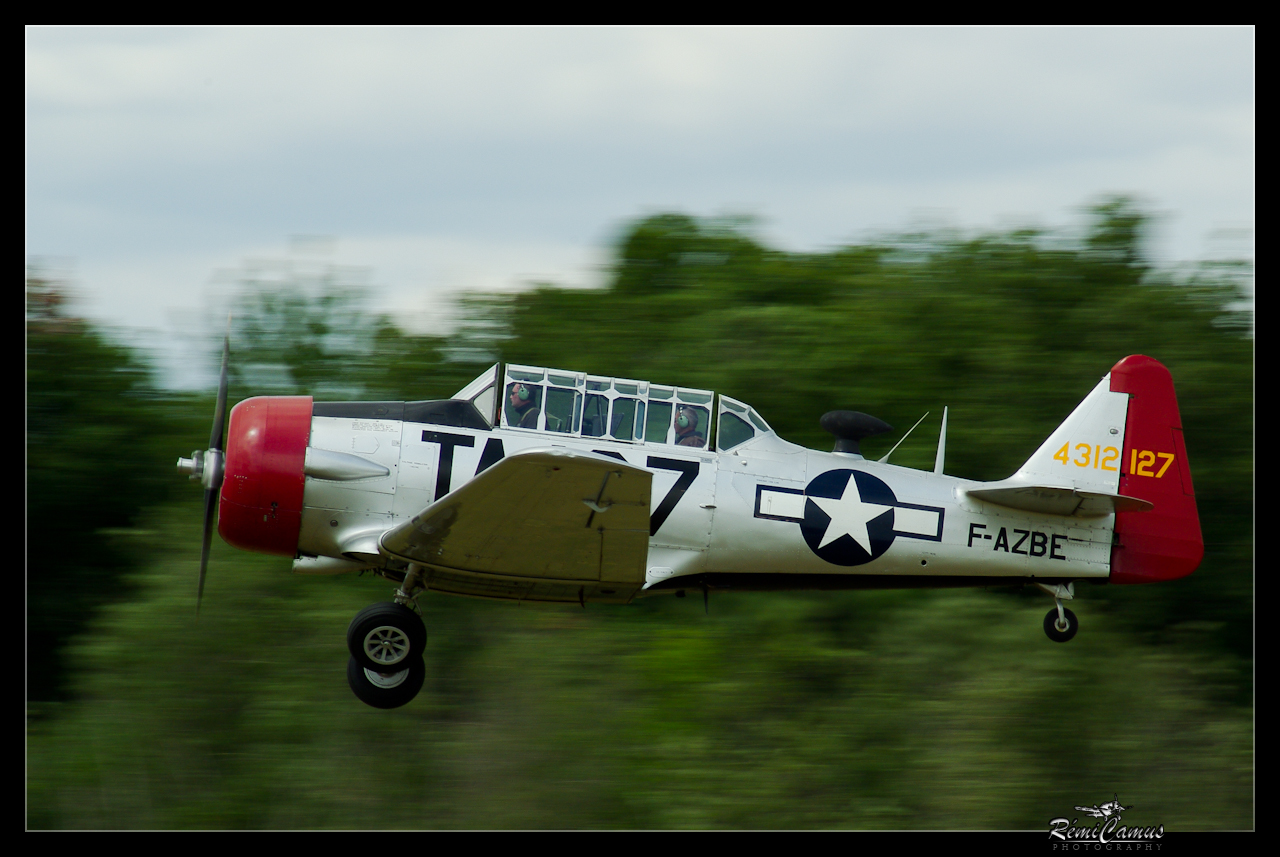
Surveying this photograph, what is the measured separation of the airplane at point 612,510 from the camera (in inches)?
292

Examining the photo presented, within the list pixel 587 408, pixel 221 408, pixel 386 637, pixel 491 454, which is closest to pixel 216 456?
pixel 221 408

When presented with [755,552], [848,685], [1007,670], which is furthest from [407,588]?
[1007,670]

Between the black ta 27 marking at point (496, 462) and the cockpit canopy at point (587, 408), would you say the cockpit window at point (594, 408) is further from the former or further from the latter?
the black ta 27 marking at point (496, 462)

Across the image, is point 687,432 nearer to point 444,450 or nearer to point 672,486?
point 672,486

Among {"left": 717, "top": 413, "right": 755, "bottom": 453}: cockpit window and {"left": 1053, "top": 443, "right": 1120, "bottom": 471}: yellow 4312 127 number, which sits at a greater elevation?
{"left": 1053, "top": 443, "right": 1120, "bottom": 471}: yellow 4312 127 number

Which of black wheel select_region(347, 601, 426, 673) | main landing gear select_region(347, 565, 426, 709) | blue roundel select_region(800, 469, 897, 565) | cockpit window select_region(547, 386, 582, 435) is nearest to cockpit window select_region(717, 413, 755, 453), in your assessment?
blue roundel select_region(800, 469, 897, 565)

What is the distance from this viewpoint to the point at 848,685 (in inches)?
438

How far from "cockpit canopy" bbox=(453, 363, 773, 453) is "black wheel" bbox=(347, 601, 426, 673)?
58.4 inches

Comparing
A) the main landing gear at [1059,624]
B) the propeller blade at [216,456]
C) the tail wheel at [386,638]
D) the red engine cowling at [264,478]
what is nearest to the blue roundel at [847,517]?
the main landing gear at [1059,624]

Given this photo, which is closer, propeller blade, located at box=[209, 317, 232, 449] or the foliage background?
propeller blade, located at box=[209, 317, 232, 449]

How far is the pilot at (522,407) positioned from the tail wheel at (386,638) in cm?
152

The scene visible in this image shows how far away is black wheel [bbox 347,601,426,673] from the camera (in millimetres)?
7688

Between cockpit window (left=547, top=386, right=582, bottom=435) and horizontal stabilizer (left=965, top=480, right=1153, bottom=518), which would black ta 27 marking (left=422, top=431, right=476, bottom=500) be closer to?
cockpit window (left=547, top=386, right=582, bottom=435)
